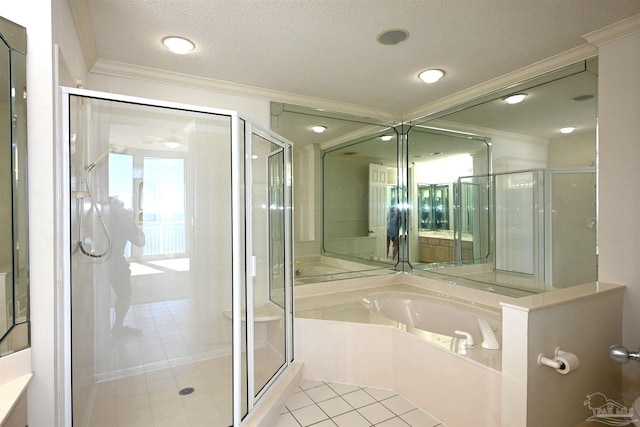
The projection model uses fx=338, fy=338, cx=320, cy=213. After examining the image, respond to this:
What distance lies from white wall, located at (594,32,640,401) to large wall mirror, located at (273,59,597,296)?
98 millimetres

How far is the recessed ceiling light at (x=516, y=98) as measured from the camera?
2.64 meters

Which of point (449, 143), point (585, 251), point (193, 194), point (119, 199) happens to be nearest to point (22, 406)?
point (119, 199)

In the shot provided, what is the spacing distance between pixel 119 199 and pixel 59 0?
4.60 ft

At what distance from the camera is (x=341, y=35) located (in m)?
2.08

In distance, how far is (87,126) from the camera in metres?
2.09

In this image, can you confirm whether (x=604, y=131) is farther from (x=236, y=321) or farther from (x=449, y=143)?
(x=236, y=321)

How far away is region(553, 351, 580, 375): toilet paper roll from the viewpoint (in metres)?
1.60

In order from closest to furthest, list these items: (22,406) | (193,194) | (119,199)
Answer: (22,406) → (119,199) → (193,194)

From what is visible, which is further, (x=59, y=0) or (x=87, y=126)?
(x=87, y=126)

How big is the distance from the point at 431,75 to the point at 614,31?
1.09 m

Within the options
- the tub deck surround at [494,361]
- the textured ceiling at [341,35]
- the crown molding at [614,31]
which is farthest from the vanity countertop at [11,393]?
the crown molding at [614,31]

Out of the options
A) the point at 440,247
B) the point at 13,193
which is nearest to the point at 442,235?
the point at 440,247

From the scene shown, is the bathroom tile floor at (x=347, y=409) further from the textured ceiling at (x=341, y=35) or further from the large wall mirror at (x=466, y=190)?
the textured ceiling at (x=341, y=35)

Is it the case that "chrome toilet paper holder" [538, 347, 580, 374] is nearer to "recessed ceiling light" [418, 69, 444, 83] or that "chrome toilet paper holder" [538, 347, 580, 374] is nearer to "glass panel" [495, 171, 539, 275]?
"glass panel" [495, 171, 539, 275]
